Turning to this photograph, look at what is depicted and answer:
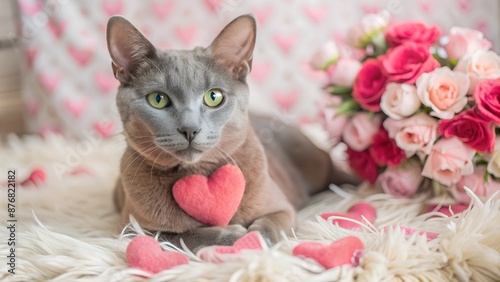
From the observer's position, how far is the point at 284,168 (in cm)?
153

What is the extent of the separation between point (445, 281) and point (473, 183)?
15.6 inches

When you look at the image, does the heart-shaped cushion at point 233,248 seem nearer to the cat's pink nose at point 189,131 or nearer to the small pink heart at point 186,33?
the cat's pink nose at point 189,131

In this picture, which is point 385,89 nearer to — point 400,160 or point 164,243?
point 400,160

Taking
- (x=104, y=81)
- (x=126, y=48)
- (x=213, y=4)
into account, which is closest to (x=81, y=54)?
(x=104, y=81)

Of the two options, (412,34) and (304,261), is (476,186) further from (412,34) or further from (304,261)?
(304,261)

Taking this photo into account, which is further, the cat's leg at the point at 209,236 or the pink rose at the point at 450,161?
the pink rose at the point at 450,161

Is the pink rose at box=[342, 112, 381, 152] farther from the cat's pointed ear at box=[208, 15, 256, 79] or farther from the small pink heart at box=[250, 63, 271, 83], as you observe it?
the small pink heart at box=[250, 63, 271, 83]

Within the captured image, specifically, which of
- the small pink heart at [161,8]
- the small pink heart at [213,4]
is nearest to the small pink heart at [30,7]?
the small pink heart at [161,8]

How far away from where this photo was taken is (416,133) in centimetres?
128

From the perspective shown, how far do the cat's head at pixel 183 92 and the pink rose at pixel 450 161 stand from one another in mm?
466

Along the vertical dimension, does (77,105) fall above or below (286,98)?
above

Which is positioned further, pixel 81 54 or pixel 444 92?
pixel 81 54

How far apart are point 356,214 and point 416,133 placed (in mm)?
232

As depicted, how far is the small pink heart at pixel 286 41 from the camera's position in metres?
2.08
